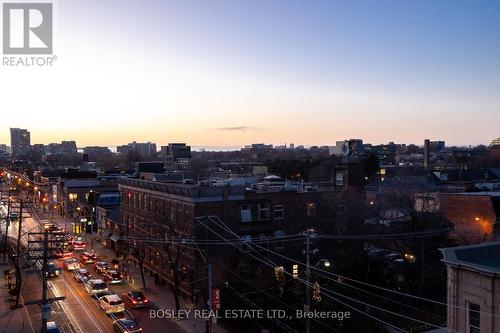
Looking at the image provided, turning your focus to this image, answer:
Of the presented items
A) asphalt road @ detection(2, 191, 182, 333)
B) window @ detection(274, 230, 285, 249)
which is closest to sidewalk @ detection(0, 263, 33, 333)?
asphalt road @ detection(2, 191, 182, 333)

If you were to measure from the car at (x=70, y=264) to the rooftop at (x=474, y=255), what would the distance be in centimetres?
3391

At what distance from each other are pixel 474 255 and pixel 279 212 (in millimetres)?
21284

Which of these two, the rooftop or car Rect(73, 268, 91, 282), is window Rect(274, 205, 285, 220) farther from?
the rooftop

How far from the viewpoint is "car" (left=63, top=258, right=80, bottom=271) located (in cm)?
4155

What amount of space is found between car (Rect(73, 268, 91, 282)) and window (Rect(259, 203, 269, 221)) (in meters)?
15.0

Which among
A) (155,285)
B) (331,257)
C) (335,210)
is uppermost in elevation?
(335,210)

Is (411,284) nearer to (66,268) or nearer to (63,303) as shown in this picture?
(63,303)

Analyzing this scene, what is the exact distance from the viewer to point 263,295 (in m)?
32.2

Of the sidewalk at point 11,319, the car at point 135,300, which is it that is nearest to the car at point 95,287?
the car at point 135,300

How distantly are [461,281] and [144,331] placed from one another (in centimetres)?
1839

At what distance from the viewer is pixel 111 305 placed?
29.3 metres

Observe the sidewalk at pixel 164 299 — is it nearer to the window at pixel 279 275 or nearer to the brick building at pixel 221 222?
the brick building at pixel 221 222

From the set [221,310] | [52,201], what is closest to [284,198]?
[221,310]

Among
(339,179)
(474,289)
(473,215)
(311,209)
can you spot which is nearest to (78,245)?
(311,209)
